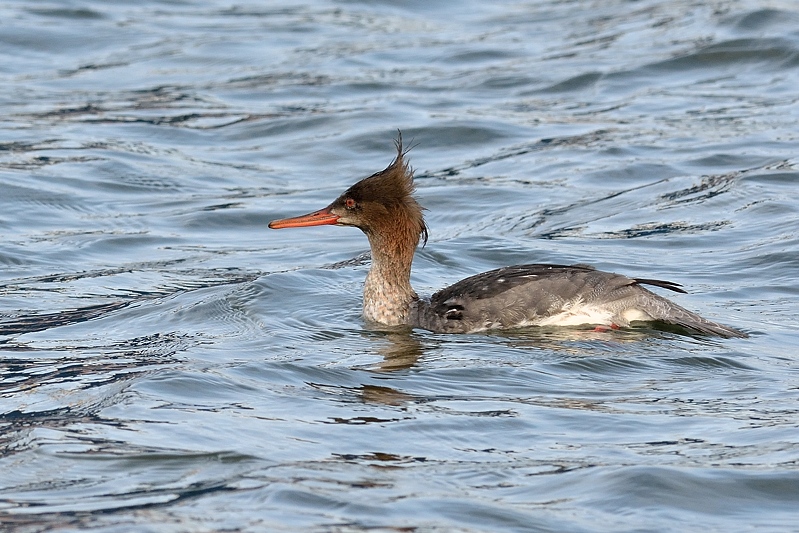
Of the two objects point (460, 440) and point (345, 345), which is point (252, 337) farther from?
point (460, 440)

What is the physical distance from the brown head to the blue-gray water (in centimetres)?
65

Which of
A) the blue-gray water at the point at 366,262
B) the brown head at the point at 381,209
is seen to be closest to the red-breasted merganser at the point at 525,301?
the brown head at the point at 381,209

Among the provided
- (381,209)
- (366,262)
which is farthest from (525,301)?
(366,262)

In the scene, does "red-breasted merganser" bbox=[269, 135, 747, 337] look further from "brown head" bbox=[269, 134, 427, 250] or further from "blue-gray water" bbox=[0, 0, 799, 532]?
"blue-gray water" bbox=[0, 0, 799, 532]

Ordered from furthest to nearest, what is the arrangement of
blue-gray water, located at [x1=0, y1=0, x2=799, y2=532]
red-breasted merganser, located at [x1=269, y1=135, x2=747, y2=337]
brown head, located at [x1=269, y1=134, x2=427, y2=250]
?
brown head, located at [x1=269, y1=134, x2=427, y2=250] → red-breasted merganser, located at [x1=269, y1=135, x2=747, y2=337] → blue-gray water, located at [x1=0, y1=0, x2=799, y2=532]

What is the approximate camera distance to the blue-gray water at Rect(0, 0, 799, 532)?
5902 millimetres

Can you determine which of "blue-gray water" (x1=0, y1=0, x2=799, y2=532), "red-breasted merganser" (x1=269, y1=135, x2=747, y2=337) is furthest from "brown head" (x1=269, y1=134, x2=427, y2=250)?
"blue-gray water" (x1=0, y1=0, x2=799, y2=532)

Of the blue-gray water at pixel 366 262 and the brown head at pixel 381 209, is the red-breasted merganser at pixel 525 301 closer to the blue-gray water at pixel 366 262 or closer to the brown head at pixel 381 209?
the brown head at pixel 381 209

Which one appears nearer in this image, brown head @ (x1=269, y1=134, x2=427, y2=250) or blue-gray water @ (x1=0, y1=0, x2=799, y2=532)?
blue-gray water @ (x1=0, y1=0, x2=799, y2=532)

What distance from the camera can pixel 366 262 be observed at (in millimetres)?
11094

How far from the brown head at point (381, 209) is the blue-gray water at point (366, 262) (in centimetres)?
65

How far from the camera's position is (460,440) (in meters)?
6.45

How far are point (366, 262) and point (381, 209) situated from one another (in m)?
2.00

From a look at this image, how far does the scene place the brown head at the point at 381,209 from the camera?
9070mm
